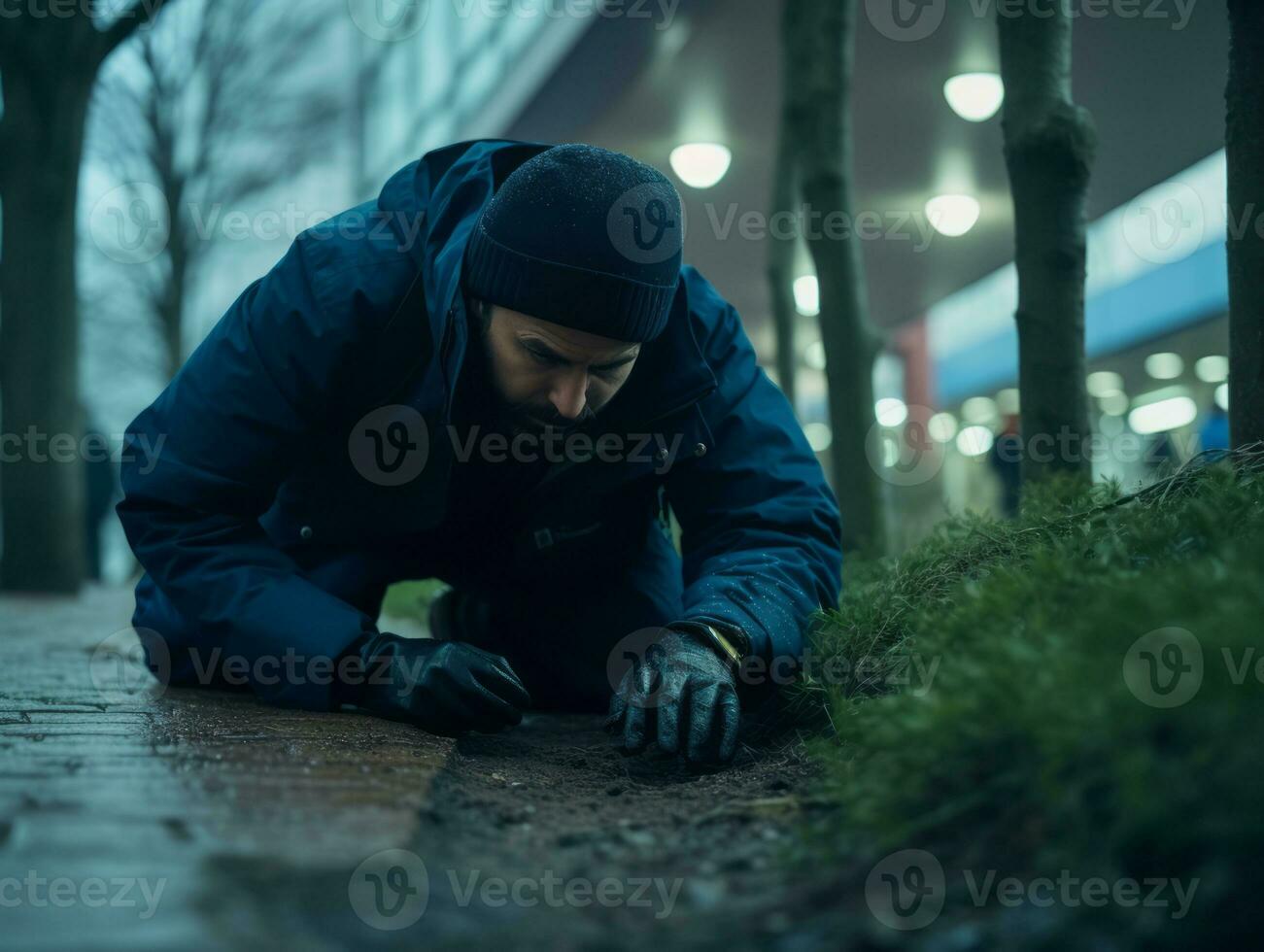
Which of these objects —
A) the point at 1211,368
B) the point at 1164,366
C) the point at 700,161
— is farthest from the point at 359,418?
the point at 1211,368

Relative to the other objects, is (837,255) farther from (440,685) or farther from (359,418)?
(440,685)

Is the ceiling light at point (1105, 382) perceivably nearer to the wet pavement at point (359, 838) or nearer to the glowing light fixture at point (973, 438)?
the glowing light fixture at point (973, 438)

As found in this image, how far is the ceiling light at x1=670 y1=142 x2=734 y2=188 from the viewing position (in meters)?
9.74

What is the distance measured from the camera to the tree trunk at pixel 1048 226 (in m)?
3.61

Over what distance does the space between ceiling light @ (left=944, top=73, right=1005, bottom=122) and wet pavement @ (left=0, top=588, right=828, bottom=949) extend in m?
7.00

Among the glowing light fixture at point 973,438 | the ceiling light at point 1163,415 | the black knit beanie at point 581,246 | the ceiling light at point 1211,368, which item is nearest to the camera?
the black knit beanie at point 581,246

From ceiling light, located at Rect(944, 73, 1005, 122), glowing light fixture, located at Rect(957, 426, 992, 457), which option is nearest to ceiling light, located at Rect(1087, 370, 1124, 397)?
glowing light fixture, located at Rect(957, 426, 992, 457)

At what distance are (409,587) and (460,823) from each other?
18.9 feet

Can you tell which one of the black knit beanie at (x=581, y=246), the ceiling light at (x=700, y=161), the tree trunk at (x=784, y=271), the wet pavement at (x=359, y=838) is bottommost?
the wet pavement at (x=359, y=838)

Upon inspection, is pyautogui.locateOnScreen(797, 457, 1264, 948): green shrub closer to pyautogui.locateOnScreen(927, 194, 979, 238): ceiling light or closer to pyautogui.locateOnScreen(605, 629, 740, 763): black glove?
pyautogui.locateOnScreen(605, 629, 740, 763): black glove

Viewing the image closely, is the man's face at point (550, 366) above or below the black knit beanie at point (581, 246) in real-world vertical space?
below

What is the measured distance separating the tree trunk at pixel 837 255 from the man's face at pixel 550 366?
2.60m

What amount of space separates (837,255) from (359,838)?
410cm

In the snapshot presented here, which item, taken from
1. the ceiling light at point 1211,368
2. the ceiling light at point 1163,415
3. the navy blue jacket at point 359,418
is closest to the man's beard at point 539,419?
the navy blue jacket at point 359,418
